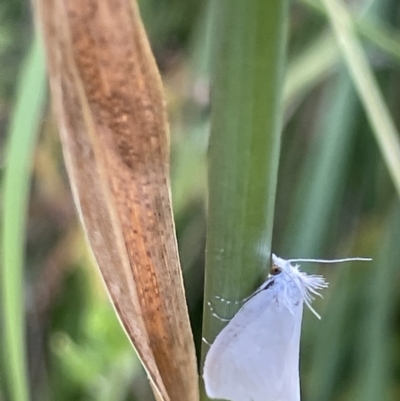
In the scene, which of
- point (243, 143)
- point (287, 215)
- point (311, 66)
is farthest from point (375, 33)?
point (243, 143)

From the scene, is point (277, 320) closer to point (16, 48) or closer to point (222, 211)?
point (222, 211)

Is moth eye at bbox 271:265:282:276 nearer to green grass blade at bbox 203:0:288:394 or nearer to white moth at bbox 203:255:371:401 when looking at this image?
white moth at bbox 203:255:371:401

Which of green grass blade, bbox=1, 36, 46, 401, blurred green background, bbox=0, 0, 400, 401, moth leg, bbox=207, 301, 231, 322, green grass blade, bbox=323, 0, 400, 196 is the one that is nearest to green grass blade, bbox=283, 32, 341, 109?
blurred green background, bbox=0, 0, 400, 401

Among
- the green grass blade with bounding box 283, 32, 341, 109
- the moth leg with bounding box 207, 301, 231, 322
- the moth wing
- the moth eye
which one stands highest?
the green grass blade with bounding box 283, 32, 341, 109

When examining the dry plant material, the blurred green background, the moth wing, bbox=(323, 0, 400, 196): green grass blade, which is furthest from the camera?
the blurred green background

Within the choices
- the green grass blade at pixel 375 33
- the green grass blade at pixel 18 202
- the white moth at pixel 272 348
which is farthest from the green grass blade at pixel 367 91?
the green grass blade at pixel 18 202

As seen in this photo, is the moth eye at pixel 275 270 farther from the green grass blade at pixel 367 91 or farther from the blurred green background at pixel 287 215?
the blurred green background at pixel 287 215

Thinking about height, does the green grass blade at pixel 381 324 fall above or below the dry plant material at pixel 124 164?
below
